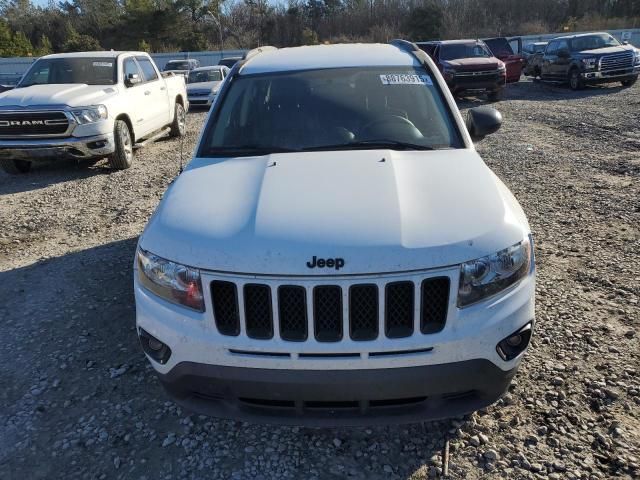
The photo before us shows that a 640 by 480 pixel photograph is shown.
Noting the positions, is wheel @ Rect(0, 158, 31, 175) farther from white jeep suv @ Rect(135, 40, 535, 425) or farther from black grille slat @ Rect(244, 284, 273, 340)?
black grille slat @ Rect(244, 284, 273, 340)

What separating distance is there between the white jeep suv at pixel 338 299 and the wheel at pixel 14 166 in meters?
7.41

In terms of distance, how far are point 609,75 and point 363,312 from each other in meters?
17.5

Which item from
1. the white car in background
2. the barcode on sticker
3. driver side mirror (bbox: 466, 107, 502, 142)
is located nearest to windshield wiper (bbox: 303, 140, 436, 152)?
the barcode on sticker

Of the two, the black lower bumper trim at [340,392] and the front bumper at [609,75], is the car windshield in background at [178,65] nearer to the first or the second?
the front bumper at [609,75]

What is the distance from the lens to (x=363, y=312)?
220cm

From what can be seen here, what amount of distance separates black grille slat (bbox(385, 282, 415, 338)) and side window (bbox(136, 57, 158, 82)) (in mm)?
9307

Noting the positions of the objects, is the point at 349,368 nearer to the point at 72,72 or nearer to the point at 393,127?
the point at 393,127

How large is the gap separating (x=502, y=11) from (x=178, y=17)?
32.0 meters

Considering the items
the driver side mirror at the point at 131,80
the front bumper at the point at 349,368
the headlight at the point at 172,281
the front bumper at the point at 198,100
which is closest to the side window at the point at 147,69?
the driver side mirror at the point at 131,80

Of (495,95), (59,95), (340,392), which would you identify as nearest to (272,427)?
(340,392)

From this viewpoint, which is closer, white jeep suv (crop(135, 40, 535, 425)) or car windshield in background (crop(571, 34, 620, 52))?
white jeep suv (crop(135, 40, 535, 425))

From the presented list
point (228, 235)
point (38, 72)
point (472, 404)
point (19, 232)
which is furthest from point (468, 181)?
point (38, 72)

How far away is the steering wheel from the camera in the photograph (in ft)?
11.1

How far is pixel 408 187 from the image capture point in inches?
104
